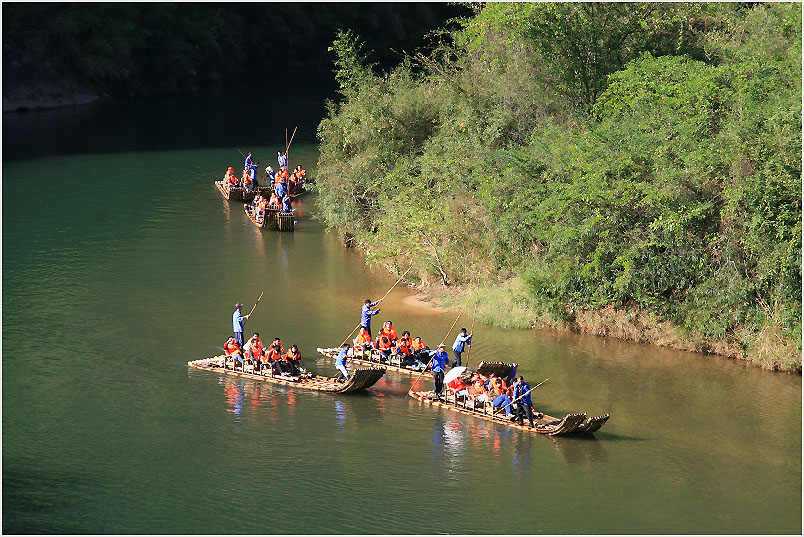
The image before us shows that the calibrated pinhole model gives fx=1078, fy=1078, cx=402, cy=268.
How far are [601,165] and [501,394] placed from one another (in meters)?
8.23

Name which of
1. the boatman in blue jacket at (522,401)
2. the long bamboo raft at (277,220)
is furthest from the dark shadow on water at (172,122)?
the boatman in blue jacket at (522,401)

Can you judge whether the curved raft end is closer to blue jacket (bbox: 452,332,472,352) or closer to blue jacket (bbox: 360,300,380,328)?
blue jacket (bbox: 452,332,472,352)

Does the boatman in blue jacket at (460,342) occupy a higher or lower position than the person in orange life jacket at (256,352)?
higher

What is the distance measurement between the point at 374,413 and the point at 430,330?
6102mm

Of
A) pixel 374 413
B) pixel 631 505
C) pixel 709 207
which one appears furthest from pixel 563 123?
pixel 631 505

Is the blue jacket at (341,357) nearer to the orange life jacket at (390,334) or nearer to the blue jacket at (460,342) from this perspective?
the orange life jacket at (390,334)

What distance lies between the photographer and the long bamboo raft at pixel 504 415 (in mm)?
23609

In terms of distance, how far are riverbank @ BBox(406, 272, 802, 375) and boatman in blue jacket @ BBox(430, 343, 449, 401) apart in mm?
5080

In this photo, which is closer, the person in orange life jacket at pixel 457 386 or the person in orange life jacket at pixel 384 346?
the person in orange life jacket at pixel 457 386

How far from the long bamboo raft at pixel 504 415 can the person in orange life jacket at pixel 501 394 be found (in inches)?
5.5

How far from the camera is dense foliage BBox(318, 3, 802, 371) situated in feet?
91.0

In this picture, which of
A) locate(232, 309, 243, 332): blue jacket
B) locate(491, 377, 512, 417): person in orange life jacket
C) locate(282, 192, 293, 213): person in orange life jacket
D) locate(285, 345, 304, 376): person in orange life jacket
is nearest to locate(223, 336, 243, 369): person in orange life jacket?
locate(232, 309, 243, 332): blue jacket

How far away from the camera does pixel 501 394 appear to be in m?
25.0

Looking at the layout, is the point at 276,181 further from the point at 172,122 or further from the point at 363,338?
the point at 172,122
